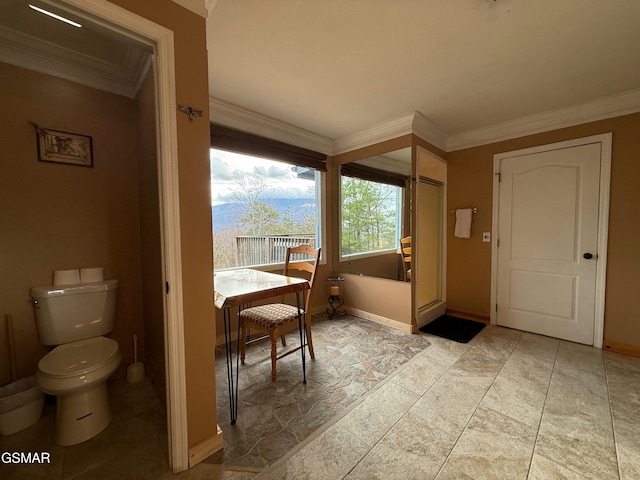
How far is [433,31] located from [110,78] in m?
2.28

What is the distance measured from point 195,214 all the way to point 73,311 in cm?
126

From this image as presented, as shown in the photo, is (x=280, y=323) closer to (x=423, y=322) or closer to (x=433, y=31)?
(x=423, y=322)

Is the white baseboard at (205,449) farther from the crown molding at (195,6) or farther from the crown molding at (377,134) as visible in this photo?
the crown molding at (377,134)

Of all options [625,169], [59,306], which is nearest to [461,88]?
[625,169]

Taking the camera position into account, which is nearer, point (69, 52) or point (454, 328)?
point (69, 52)

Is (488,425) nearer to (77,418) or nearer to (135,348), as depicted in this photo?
(77,418)

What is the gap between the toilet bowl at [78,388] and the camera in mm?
1343

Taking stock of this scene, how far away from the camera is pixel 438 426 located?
1.53 metres

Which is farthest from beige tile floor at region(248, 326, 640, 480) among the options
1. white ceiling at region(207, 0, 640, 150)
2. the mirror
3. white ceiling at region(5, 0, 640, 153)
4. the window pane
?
white ceiling at region(207, 0, 640, 150)

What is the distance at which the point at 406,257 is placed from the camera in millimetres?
2977

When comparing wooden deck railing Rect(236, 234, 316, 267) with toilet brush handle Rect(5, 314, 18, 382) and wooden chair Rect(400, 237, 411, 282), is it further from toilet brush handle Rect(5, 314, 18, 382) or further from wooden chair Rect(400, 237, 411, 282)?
toilet brush handle Rect(5, 314, 18, 382)

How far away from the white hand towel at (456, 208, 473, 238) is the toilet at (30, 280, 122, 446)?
357 centimetres

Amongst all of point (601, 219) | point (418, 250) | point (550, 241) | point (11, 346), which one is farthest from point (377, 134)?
point (11, 346)

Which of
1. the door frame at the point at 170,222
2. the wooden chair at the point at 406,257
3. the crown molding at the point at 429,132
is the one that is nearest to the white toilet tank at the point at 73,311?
the door frame at the point at 170,222
